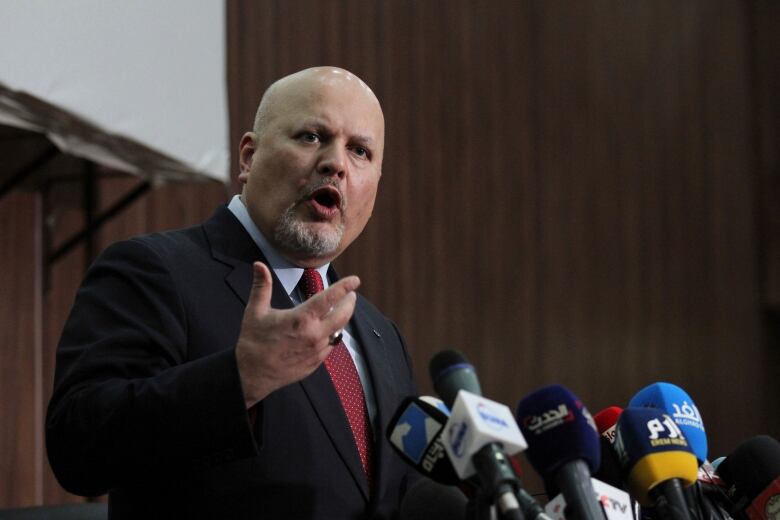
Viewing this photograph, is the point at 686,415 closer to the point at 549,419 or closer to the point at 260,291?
the point at 549,419

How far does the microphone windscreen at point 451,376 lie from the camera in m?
0.90

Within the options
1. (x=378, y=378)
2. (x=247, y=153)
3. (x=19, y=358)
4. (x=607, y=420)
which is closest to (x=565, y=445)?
(x=607, y=420)

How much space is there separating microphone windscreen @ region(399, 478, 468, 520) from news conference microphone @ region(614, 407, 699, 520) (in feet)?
0.65

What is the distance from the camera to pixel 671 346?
422 cm

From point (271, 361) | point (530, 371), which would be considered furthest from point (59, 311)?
point (271, 361)

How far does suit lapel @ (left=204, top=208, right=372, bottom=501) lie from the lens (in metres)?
1.26

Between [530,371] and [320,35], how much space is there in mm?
1823

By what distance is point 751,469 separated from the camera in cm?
121

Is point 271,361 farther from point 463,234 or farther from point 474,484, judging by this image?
point 463,234

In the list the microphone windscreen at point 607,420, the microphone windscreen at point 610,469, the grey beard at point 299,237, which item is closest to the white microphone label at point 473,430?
the microphone windscreen at point 610,469

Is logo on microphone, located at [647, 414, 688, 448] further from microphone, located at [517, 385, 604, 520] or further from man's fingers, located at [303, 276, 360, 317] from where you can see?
man's fingers, located at [303, 276, 360, 317]

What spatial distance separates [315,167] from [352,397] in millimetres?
357

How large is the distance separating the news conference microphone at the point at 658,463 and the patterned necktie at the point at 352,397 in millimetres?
389

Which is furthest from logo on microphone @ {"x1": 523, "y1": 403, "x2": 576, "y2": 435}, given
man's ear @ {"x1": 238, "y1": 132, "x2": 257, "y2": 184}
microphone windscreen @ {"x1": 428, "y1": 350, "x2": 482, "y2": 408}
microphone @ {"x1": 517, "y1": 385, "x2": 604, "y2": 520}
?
man's ear @ {"x1": 238, "y1": 132, "x2": 257, "y2": 184}
